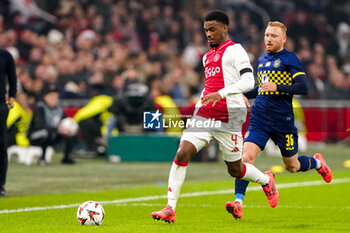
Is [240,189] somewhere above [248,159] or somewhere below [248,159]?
below

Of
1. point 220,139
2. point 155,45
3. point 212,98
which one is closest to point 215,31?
point 212,98

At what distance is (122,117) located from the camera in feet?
62.6

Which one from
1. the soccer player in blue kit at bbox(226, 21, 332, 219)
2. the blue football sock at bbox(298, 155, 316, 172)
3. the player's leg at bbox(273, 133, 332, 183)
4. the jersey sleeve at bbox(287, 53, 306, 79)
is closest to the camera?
the jersey sleeve at bbox(287, 53, 306, 79)

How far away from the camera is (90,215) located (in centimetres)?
786

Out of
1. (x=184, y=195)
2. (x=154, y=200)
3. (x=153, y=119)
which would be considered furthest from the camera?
(x=184, y=195)

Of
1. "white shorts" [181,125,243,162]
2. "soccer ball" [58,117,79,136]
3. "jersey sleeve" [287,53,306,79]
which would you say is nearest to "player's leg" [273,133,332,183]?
"jersey sleeve" [287,53,306,79]

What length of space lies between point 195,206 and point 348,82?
656 inches

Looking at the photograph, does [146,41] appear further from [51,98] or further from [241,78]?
[241,78]

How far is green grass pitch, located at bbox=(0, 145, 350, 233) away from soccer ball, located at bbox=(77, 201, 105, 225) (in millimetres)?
142

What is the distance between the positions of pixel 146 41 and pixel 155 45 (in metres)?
0.79

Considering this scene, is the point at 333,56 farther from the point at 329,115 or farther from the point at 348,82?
the point at 329,115

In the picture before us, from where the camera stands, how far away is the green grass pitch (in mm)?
8031

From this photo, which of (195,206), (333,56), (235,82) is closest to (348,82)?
(333,56)

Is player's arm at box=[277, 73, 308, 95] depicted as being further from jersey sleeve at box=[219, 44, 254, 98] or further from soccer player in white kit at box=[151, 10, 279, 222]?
jersey sleeve at box=[219, 44, 254, 98]
